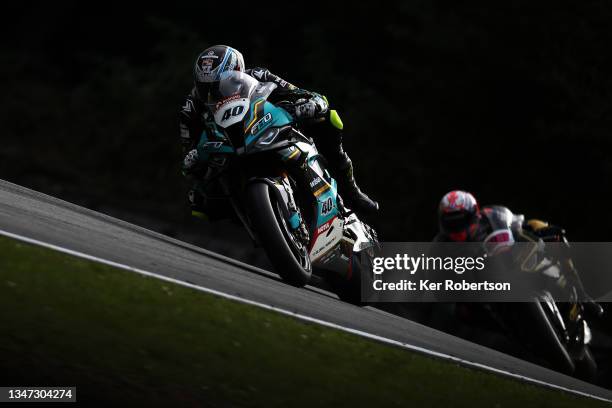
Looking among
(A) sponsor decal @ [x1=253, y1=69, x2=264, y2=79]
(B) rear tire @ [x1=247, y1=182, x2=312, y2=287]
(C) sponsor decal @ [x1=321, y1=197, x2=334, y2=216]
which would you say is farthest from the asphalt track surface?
(A) sponsor decal @ [x1=253, y1=69, x2=264, y2=79]

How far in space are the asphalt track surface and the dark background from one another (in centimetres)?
641

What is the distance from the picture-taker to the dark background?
15.6 meters

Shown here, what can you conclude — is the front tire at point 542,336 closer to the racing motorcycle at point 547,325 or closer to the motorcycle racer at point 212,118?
the racing motorcycle at point 547,325

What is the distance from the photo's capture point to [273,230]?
758 centimetres

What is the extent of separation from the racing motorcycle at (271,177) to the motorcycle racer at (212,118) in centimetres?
8

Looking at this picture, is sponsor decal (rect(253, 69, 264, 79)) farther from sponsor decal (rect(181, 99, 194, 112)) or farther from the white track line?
the white track line

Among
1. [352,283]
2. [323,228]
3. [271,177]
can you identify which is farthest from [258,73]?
[352,283]

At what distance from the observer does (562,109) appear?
49.7 ft

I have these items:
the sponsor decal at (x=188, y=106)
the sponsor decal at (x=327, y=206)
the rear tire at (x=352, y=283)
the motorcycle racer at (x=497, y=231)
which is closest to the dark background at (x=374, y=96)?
the motorcycle racer at (x=497, y=231)

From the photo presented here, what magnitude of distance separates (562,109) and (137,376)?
429 inches

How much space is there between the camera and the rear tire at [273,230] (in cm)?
758

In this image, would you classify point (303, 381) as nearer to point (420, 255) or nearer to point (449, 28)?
point (420, 255)

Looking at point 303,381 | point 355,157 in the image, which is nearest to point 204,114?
point 303,381

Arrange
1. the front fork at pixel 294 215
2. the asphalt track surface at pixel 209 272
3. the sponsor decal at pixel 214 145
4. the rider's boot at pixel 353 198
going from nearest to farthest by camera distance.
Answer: the asphalt track surface at pixel 209 272
the front fork at pixel 294 215
the sponsor decal at pixel 214 145
the rider's boot at pixel 353 198
